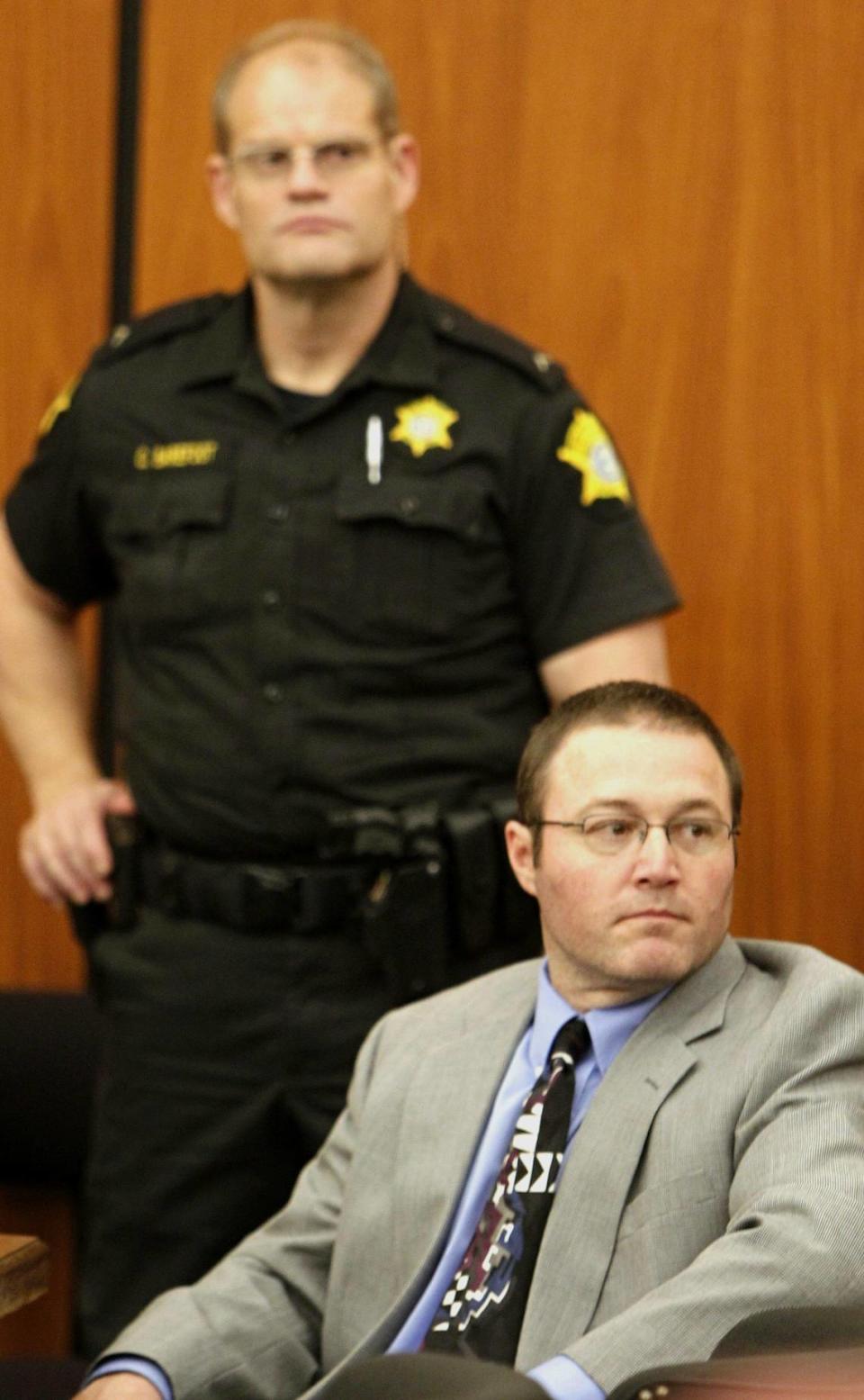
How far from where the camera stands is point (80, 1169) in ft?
10.6

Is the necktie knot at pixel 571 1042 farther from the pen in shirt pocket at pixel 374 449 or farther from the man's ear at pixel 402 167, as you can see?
the man's ear at pixel 402 167

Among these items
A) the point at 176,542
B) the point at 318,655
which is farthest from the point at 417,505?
the point at 176,542

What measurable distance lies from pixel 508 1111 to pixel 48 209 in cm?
213

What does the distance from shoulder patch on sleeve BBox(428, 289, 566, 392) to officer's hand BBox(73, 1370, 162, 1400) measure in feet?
4.63

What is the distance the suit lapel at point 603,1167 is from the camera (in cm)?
185

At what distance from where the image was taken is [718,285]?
130 inches

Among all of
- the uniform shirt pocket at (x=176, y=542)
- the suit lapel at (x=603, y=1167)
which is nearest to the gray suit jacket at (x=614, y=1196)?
the suit lapel at (x=603, y=1167)

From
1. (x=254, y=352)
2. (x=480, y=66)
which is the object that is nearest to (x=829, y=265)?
(x=480, y=66)

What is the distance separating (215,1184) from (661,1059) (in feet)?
3.43

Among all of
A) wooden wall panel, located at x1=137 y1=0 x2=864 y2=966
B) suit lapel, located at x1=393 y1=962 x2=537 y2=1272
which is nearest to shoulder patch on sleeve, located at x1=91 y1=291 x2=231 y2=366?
wooden wall panel, located at x1=137 y1=0 x2=864 y2=966

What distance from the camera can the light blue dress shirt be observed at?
1.95 m

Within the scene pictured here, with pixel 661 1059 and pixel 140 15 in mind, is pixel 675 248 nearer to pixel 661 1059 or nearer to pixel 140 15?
pixel 140 15

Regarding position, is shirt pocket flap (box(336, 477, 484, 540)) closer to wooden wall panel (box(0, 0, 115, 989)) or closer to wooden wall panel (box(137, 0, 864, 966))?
wooden wall panel (box(137, 0, 864, 966))

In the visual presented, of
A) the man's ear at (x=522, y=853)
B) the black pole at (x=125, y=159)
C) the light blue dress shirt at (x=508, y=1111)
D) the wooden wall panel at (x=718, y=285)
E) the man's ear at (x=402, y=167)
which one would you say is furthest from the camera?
the black pole at (x=125, y=159)
